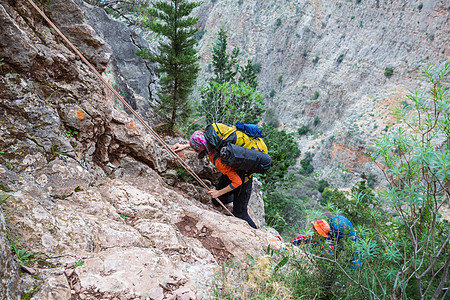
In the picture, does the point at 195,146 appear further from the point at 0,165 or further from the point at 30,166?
the point at 0,165

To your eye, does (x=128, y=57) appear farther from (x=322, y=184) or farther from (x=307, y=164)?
(x=307, y=164)

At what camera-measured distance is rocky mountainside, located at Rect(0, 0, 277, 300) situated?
2078mm

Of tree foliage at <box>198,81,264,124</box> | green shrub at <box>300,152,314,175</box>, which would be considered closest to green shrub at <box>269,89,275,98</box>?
green shrub at <box>300,152,314,175</box>

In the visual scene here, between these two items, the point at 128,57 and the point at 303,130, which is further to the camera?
the point at 303,130

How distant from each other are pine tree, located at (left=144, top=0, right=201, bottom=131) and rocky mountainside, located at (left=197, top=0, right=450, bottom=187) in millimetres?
30218

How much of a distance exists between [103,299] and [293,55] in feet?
209

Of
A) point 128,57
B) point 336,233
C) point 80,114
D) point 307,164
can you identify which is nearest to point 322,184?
point 307,164

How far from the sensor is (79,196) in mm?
3127

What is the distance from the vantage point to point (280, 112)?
57.1 m

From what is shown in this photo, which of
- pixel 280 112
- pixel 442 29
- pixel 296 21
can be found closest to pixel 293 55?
pixel 296 21

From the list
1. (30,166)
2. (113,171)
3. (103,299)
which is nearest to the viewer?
(103,299)

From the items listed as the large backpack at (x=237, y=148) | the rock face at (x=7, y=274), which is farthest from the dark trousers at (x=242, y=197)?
the rock face at (x=7, y=274)

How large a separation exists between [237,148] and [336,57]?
55.7m

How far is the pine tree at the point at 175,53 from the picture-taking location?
5992mm
